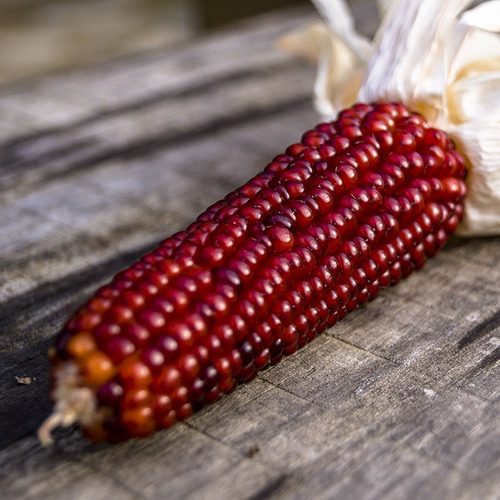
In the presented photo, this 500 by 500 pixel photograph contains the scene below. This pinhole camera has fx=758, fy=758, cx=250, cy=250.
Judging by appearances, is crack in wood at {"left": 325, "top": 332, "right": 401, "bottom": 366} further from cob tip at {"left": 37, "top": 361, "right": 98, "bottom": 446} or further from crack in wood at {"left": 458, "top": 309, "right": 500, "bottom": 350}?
cob tip at {"left": 37, "top": 361, "right": 98, "bottom": 446}

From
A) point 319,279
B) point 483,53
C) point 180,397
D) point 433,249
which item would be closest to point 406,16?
point 483,53

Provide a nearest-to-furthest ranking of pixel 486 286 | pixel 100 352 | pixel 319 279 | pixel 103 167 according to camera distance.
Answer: pixel 100 352 < pixel 319 279 < pixel 486 286 < pixel 103 167

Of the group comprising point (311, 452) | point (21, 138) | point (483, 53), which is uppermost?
point (483, 53)

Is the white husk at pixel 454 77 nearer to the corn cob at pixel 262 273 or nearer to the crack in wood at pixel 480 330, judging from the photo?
the corn cob at pixel 262 273

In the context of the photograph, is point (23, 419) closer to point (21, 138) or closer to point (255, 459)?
point (255, 459)

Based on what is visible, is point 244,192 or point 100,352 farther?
point 244,192

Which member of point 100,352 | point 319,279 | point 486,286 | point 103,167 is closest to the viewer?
point 100,352

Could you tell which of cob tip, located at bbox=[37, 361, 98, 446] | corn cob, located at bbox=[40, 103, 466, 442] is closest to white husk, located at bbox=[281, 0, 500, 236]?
corn cob, located at bbox=[40, 103, 466, 442]
